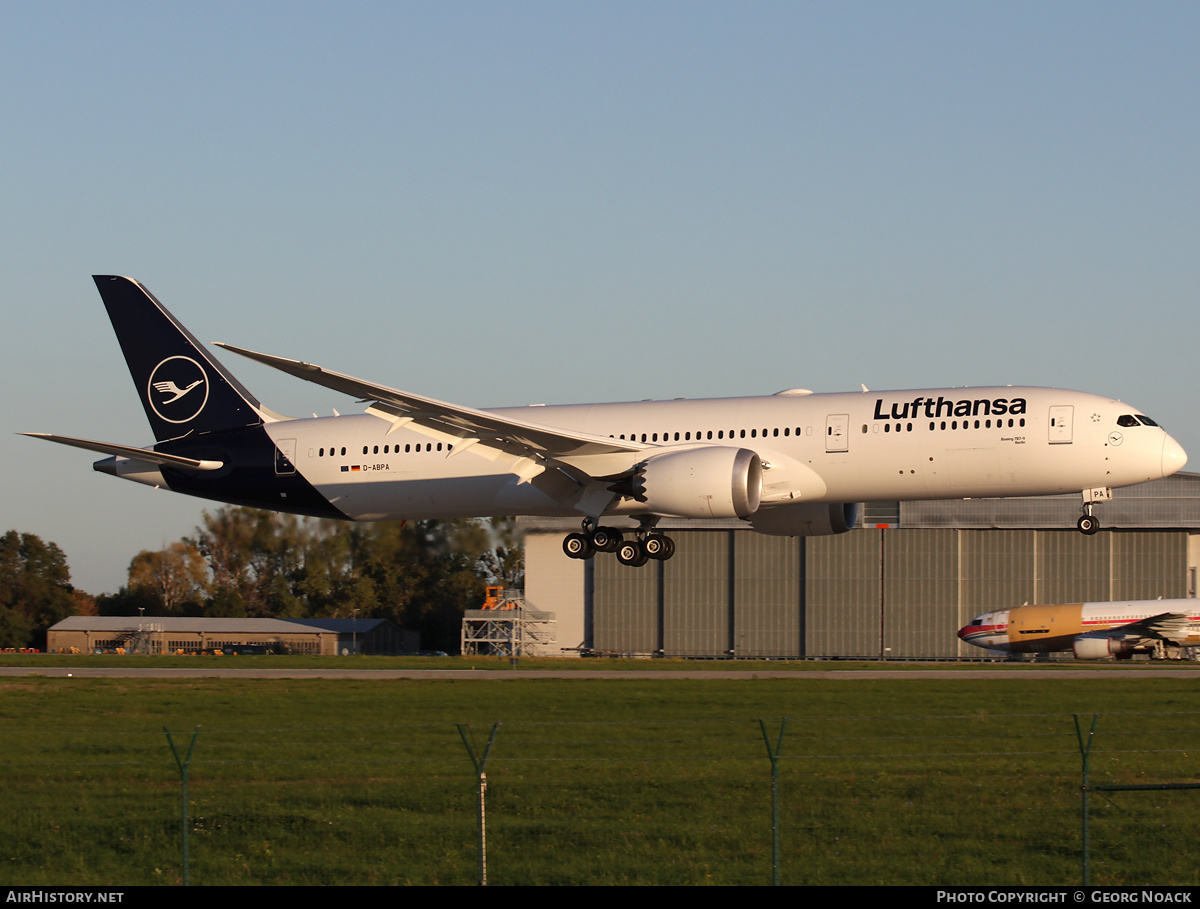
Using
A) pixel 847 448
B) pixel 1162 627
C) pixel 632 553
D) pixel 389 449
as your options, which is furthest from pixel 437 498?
pixel 1162 627

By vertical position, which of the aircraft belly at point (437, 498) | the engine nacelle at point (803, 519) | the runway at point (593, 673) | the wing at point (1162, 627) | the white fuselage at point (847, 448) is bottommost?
the runway at point (593, 673)

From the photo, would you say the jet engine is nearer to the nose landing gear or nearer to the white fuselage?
the white fuselage

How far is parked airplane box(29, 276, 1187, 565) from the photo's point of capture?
117 ft

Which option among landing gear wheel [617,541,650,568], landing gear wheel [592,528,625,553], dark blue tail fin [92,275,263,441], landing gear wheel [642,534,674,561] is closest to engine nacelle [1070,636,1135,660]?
landing gear wheel [642,534,674,561]

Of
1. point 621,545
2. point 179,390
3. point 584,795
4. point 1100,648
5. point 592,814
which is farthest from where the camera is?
point 1100,648

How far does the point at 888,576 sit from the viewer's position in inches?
3049

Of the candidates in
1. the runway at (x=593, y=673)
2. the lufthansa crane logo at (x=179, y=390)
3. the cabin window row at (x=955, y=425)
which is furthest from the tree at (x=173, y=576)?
the cabin window row at (x=955, y=425)

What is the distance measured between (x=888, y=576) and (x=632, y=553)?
4122cm

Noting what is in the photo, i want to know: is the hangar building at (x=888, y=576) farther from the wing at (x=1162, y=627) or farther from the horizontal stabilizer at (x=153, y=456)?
the horizontal stabilizer at (x=153, y=456)

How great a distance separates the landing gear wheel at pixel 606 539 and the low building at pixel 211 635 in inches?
1705

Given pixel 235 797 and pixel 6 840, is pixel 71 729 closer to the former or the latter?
pixel 235 797

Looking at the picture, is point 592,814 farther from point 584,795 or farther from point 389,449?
point 389,449

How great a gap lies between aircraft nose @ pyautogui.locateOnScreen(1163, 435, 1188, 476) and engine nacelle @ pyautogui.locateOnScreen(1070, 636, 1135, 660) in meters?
32.9

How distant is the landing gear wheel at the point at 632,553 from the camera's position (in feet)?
129
